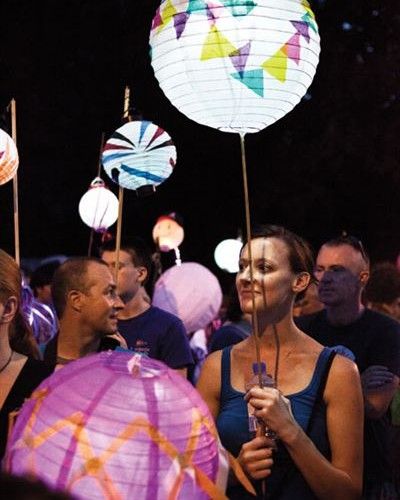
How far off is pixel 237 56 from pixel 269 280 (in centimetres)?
88

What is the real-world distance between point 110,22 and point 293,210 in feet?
18.5

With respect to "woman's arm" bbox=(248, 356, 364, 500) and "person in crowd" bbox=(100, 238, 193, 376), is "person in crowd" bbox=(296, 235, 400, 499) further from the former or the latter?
"person in crowd" bbox=(100, 238, 193, 376)

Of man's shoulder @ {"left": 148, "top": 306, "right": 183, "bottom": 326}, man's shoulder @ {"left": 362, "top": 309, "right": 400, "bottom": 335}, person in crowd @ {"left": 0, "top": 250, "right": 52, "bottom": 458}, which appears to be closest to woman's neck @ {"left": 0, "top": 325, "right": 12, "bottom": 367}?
person in crowd @ {"left": 0, "top": 250, "right": 52, "bottom": 458}

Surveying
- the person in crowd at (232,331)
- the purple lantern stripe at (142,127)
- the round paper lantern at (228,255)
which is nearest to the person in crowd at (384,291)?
the person in crowd at (232,331)

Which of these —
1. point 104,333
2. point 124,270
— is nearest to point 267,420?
point 104,333

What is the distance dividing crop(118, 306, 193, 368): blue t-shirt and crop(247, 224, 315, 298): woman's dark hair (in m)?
2.13

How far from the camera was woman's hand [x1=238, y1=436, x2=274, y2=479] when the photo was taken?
2.88 meters

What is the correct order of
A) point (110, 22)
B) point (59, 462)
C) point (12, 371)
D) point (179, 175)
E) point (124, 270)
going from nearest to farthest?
point (59, 462) < point (12, 371) < point (124, 270) < point (110, 22) < point (179, 175)

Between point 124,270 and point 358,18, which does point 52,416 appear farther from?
point 358,18

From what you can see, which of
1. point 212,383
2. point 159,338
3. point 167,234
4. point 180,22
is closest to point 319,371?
point 212,383

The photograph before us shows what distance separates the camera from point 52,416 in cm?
218

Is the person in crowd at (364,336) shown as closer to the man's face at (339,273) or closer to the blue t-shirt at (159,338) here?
the man's face at (339,273)

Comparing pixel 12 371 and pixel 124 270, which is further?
pixel 124 270

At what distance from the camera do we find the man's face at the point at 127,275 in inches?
230
